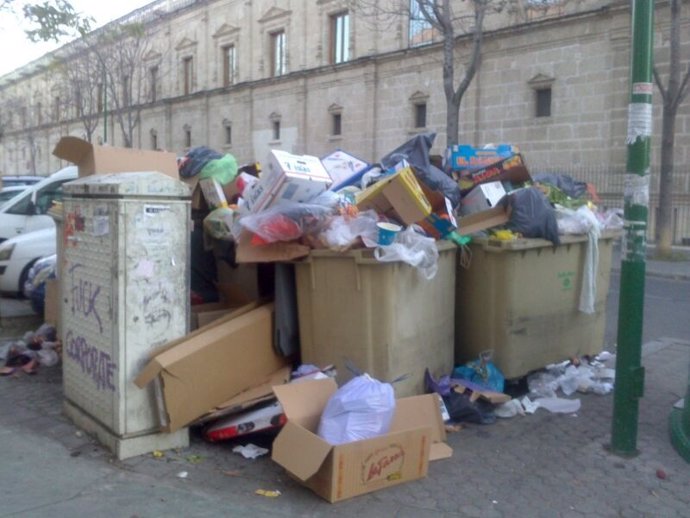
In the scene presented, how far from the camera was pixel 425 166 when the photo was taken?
5867mm

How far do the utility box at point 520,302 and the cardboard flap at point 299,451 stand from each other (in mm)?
2098

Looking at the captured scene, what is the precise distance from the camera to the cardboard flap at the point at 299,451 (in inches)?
149

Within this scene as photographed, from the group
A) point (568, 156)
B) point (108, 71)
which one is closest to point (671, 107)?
point (568, 156)

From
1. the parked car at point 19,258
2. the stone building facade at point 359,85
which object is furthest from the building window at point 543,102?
the parked car at point 19,258

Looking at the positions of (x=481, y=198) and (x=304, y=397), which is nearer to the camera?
(x=304, y=397)

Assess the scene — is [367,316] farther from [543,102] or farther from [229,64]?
[229,64]

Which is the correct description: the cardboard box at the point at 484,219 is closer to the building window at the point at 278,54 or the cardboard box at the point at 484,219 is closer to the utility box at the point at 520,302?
the utility box at the point at 520,302

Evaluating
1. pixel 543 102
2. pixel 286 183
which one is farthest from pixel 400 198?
pixel 543 102

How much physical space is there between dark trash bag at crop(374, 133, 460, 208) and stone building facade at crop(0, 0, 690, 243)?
15.9m

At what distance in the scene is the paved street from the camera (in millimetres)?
3789

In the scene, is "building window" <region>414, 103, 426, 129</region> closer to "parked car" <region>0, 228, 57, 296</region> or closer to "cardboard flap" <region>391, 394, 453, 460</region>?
"parked car" <region>0, 228, 57, 296</region>

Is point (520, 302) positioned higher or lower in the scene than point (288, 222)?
lower

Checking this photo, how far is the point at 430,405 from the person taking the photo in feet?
14.8

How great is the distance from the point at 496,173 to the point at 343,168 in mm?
1252
